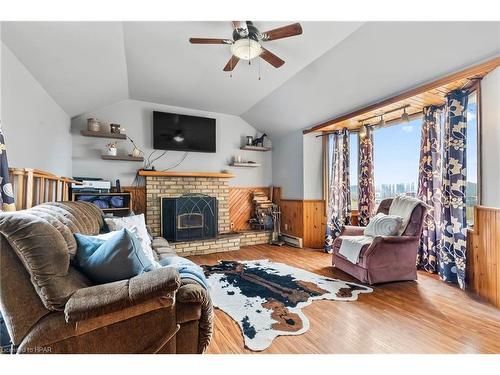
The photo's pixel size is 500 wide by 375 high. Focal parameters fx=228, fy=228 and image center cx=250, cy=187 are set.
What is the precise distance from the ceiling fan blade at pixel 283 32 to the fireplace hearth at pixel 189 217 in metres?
3.15

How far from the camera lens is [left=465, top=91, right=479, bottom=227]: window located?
8.86 ft

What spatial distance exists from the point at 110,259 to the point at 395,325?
2.27 metres

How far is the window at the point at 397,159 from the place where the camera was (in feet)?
11.8

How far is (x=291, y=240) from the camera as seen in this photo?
4984mm

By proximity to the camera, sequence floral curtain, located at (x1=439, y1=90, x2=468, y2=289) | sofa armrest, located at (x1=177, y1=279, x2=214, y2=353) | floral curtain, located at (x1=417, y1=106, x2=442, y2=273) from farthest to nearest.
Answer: floral curtain, located at (x1=417, y1=106, x2=442, y2=273) → floral curtain, located at (x1=439, y1=90, x2=468, y2=289) → sofa armrest, located at (x1=177, y1=279, x2=214, y2=353)

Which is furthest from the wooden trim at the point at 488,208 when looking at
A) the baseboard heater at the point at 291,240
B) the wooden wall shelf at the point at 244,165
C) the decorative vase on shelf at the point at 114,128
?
the decorative vase on shelf at the point at 114,128

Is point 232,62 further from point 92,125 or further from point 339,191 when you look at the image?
point 339,191

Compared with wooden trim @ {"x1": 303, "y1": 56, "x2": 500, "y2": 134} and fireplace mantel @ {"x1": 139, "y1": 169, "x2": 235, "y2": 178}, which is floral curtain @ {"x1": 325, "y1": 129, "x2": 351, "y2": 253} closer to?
wooden trim @ {"x1": 303, "y1": 56, "x2": 500, "y2": 134}

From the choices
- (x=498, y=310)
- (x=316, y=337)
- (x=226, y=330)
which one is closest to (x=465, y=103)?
(x=498, y=310)

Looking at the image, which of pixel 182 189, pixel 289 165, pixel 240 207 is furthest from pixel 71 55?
pixel 289 165

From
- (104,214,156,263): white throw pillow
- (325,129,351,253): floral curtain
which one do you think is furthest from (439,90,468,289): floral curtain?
(104,214,156,263): white throw pillow

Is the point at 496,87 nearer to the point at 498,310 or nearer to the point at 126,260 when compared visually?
the point at 498,310

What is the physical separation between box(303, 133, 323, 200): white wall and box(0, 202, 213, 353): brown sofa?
3839 mm
